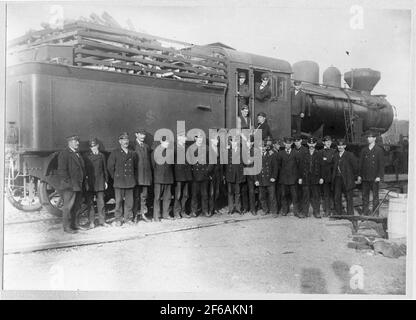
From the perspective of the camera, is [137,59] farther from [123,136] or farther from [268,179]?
[268,179]

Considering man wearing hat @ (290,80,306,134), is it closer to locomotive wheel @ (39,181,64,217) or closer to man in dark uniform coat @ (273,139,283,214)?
man in dark uniform coat @ (273,139,283,214)

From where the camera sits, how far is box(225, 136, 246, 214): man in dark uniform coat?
8.59m

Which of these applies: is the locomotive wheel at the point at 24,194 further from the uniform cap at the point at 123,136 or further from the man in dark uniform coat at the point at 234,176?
the man in dark uniform coat at the point at 234,176

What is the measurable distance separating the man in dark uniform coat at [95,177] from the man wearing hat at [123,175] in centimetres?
16

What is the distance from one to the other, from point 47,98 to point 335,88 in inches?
300

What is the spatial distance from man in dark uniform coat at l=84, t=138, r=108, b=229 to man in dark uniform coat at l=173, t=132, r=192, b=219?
1277mm

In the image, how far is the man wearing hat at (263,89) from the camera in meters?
9.52

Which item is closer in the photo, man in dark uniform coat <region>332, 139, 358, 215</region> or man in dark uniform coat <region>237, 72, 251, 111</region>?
man in dark uniform coat <region>332, 139, 358, 215</region>

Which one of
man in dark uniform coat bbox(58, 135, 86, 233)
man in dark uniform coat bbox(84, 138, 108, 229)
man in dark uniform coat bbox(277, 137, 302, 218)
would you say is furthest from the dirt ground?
man in dark uniform coat bbox(277, 137, 302, 218)

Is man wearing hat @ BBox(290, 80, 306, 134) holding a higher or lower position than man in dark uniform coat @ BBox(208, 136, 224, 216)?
higher

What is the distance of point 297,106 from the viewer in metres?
10.5

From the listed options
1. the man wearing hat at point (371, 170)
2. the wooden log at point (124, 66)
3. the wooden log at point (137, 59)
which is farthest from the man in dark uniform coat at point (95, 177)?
the man wearing hat at point (371, 170)

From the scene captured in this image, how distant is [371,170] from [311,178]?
40.9 inches
